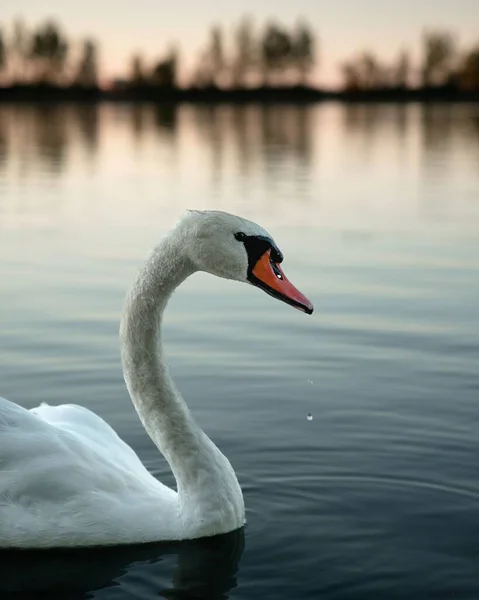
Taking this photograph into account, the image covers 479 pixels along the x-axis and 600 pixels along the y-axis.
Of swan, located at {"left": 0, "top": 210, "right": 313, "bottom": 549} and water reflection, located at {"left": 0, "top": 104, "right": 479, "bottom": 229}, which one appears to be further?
water reflection, located at {"left": 0, "top": 104, "right": 479, "bottom": 229}

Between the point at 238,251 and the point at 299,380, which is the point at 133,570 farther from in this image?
the point at 299,380

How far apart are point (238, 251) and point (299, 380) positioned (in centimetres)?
395

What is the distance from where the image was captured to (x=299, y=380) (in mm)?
10039

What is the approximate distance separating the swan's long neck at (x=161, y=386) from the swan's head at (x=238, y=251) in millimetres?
176

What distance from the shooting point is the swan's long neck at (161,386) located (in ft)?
21.3

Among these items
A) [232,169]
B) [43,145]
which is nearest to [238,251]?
[232,169]

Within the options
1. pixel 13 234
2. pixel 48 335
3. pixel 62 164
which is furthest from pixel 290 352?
pixel 62 164

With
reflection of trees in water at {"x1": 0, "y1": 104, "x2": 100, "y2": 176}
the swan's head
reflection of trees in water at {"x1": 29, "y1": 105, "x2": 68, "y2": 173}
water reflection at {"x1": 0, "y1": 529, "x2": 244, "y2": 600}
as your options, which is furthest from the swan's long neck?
reflection of trees in water at {"x1": 29, "y1": 105, "x2": 68, "y2": 173}

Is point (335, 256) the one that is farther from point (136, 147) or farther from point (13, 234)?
point (136, 147)

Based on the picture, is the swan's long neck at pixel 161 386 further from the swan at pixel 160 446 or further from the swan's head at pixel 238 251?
the swan's head at pixel 238 251

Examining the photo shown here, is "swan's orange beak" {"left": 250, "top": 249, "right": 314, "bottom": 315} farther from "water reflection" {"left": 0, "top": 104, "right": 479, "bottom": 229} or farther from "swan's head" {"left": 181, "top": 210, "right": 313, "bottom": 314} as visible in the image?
"water reflection" {"left": 0, "top": 104, "right": 479, "bottom": 229}

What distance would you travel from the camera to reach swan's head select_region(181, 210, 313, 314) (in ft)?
20.3

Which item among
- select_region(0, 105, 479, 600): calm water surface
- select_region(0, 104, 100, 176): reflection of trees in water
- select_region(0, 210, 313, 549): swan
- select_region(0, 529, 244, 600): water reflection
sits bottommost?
select_region(0, 104, 100, 176): reflection of trees in water

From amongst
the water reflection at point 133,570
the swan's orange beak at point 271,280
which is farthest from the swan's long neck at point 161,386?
the swan's orange beak at point 271,280
